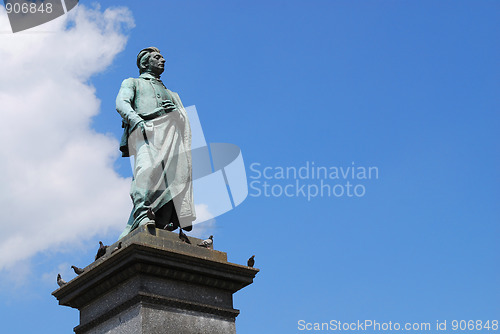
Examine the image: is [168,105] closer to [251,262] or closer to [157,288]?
[251,262]

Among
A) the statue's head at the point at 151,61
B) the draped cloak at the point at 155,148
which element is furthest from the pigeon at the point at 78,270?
the statue's head at the point at 151,61

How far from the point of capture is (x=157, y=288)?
1005 cm

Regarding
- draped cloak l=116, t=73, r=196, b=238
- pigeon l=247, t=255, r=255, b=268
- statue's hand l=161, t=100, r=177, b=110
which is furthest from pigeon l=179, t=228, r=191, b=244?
statue's hand l=161, t=100, r=177, b=110

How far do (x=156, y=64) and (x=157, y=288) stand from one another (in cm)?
436

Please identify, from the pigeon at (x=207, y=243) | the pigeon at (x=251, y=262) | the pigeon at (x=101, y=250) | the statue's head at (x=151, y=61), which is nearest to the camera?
the pigeon at (x=101, y=250)

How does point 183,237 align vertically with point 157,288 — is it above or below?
above

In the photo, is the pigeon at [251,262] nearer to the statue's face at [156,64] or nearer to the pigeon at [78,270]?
the pigeon at [78,270]

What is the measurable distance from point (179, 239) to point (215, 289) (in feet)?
3.04

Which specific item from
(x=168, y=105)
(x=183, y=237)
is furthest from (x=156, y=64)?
(x=183, y=237)

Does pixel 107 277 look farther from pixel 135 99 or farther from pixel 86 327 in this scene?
pixel 135 99

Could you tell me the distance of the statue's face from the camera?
1261 cm

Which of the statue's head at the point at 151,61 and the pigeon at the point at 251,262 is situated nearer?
the pigeon at the point at 251,262

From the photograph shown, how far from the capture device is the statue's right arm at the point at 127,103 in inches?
458

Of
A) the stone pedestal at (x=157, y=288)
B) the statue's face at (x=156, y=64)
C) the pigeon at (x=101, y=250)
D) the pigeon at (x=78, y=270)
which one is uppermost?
the statue's face at (x=156, y=64)
